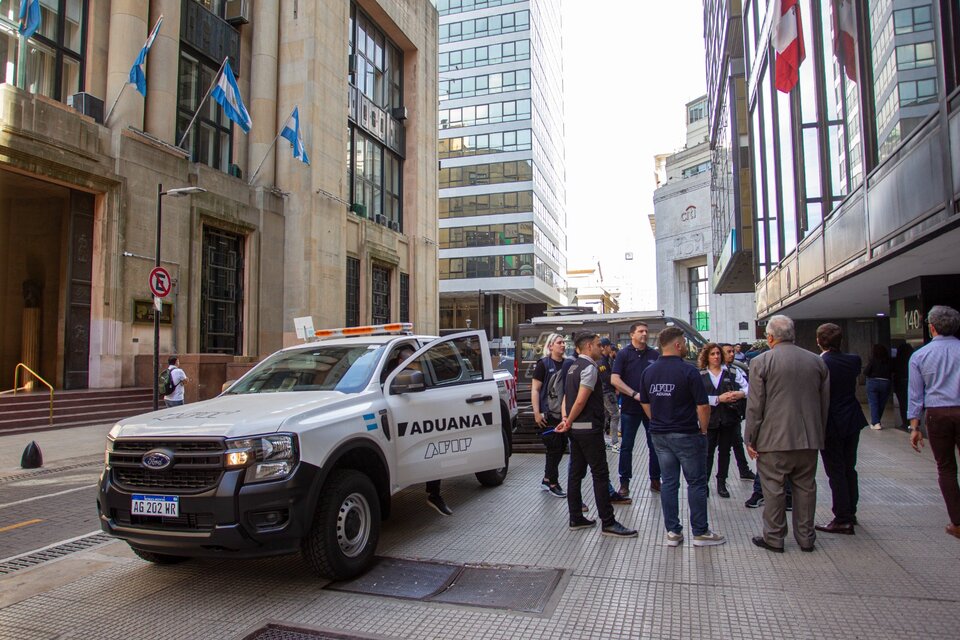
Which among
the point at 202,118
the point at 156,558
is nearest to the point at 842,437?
the point at 156,558

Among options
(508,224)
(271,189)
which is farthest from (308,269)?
(508,224)

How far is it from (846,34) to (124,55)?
1986 centimetres

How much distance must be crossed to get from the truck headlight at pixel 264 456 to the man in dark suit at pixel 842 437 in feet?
15.5

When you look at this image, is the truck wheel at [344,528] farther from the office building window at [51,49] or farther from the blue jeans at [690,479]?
the office building window at [51,49]

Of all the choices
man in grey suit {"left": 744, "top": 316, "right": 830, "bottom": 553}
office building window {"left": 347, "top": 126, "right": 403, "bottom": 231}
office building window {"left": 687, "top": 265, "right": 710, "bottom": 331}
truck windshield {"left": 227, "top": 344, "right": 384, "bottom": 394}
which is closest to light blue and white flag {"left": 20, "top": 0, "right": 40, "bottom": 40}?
truck windshield {"left": 227, "top": 344, "right": 384, "bottom": 394}

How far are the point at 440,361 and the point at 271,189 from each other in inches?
821

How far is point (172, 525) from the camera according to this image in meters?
4.23

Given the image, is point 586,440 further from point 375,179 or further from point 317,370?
point 375,179

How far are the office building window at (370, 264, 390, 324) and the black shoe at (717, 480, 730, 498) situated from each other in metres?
25.8

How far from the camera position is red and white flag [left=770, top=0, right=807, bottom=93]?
17875mm

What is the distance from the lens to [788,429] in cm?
514

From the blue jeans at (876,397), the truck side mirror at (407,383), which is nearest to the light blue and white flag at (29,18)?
the truck side mirror at (407,383)

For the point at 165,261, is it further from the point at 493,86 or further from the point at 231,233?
the point at 493,86

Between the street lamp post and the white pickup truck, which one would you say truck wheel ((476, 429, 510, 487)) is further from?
the street lamp post
